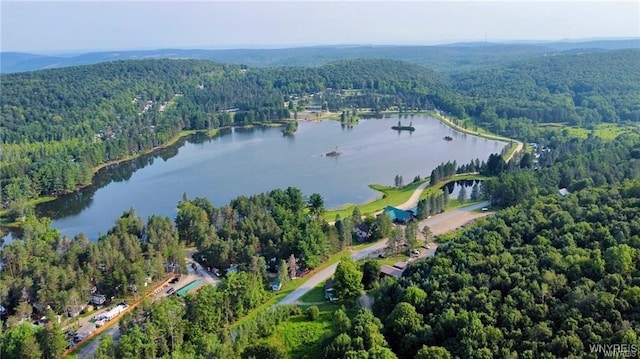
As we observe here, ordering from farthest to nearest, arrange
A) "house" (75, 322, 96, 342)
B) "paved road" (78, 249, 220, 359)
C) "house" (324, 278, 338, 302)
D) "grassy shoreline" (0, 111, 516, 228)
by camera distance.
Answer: "grassy shoreline" (0, 111, 516, 228)
"house" (324, 278, 338, 302)
"house" (75, 322, 96, 342)
"paved road" (78, 249, 220, 359)

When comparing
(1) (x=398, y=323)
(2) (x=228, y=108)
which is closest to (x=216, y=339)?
(1) (x=398, y=323)

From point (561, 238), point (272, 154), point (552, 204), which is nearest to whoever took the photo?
point (561, 238)

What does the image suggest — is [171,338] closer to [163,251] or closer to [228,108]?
[163,251]

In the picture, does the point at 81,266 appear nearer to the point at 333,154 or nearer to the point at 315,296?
the point at 315,296

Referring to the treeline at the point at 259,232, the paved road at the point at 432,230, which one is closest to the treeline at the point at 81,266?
the treeline at the point at 259,232

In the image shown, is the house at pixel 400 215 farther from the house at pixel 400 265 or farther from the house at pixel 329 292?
the house at pixel 329 292

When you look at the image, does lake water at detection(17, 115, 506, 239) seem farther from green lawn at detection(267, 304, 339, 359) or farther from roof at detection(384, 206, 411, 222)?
green lawn at detection(267, 304, 339, 359)

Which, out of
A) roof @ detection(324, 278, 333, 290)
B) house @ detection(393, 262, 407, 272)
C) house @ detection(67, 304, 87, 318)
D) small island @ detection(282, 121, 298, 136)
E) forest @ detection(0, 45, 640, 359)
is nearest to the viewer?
forest @ detection(0, 45, 640, 359)

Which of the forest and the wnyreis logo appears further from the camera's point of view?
A: the forest

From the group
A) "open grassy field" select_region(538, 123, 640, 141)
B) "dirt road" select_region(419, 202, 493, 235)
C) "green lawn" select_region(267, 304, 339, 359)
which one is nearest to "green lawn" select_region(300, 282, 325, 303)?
"green lawn" select_region(267, 304, 339, 359)
